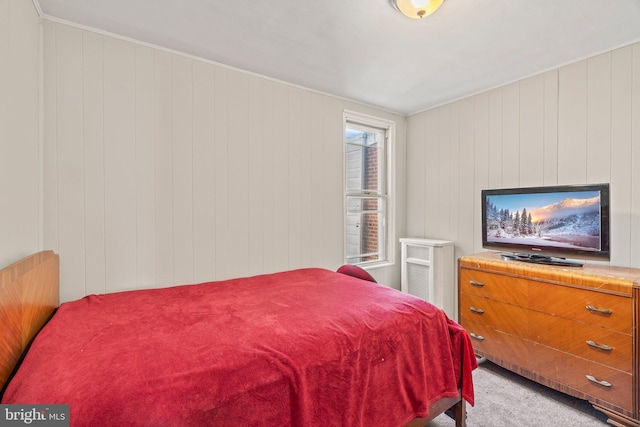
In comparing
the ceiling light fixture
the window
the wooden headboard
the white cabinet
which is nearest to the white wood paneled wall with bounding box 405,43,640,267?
the white cabinet

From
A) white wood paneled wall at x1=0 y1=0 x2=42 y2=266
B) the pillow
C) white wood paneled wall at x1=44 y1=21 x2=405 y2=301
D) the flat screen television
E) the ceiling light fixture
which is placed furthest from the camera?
the pillow

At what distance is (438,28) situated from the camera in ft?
6.77

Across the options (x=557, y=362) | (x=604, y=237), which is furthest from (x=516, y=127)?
(x=557, y=362)

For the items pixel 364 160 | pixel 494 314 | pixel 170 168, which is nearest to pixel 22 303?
pixel 170 168

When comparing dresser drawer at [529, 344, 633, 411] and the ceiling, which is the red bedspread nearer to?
dresser drawer at [529, 344, 633, 411]

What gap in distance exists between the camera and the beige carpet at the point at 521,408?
1.93 m

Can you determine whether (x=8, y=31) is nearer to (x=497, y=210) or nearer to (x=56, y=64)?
(x=56, y=64)

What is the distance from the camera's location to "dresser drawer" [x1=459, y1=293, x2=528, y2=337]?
7.79ft

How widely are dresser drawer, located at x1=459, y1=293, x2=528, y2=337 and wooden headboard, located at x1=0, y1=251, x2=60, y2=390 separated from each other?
2997mm

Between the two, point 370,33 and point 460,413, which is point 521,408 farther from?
point 370,33

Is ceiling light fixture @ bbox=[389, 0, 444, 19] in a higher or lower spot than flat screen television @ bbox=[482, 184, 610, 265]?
higher

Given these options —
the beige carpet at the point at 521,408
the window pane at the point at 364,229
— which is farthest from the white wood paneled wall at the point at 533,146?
the beige carpet at the point at 521,408

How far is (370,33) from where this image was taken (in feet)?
6.97

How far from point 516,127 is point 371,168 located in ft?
5.36
